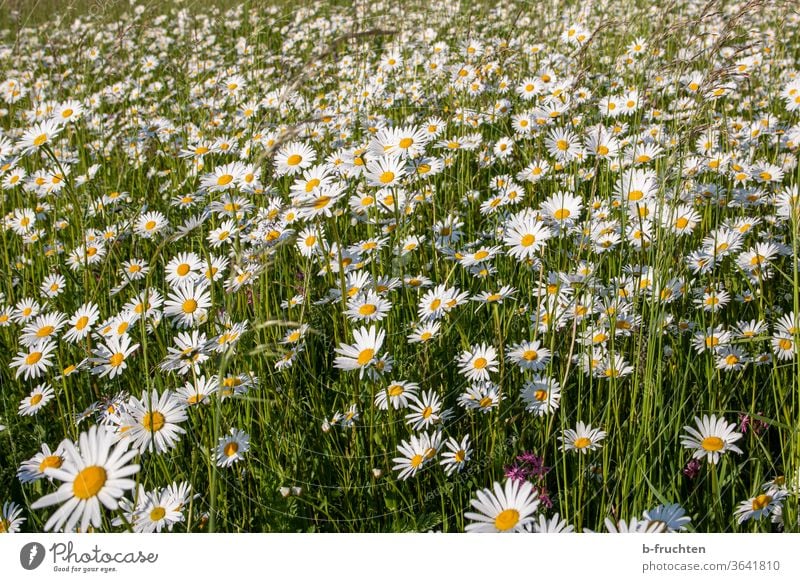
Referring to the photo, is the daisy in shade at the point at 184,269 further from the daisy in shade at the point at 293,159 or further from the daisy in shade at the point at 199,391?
the daisy in shade at the point at 199,391

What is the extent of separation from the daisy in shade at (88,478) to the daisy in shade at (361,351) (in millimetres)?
533

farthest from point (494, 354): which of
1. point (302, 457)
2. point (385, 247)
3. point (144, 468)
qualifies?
point (144, 468)

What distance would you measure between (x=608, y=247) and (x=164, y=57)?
3922 millimetres

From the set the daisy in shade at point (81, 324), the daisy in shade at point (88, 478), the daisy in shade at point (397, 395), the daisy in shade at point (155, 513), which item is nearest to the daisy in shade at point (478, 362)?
the daisy in shade at point (397, 395)

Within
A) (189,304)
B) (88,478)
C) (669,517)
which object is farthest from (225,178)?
(669,517)

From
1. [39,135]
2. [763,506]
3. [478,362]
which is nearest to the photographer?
[763,506]

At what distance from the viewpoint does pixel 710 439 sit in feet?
3.43

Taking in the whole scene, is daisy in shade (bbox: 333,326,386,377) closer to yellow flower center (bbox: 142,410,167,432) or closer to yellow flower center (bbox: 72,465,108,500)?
yellow flower center (bbox: 142,410,167,432)

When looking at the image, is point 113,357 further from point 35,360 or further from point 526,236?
point 526,236

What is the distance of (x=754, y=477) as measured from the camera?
1072 mm

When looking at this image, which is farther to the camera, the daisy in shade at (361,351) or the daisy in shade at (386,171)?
the daisy in shade at (386,171)

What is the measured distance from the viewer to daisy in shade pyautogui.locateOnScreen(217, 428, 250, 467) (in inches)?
44.8

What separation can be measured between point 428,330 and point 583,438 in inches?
16.8
